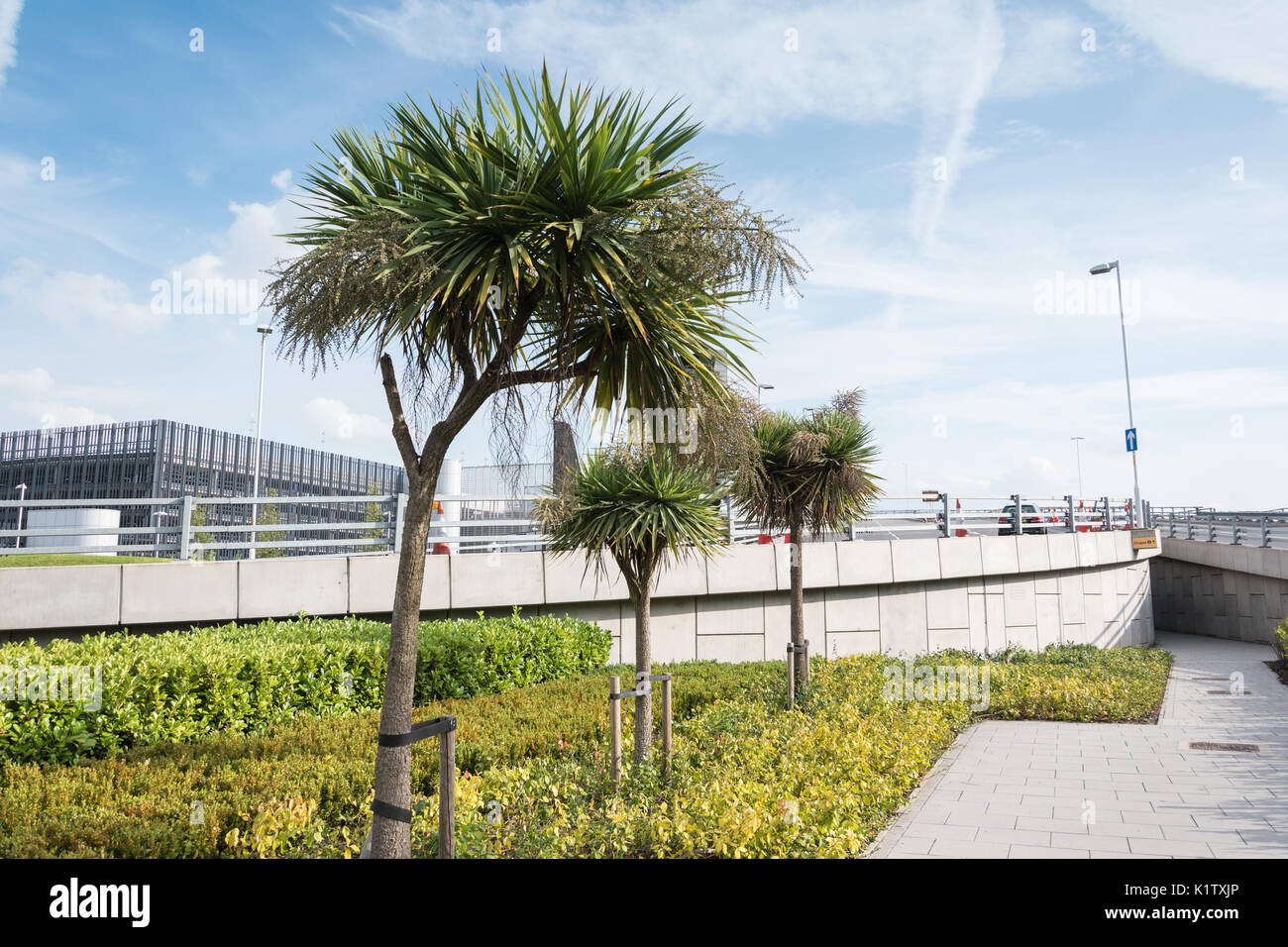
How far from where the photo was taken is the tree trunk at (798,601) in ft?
36.9

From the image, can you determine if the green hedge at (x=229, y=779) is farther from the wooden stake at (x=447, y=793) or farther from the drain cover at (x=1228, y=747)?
the drain cover at (x=1228, y=747)

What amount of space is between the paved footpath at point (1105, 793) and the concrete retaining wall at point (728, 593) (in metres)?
4.67

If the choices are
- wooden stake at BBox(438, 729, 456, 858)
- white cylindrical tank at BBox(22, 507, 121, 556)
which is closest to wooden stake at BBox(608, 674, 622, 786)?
wooden stake at BBox(438, 729, 456, 858)

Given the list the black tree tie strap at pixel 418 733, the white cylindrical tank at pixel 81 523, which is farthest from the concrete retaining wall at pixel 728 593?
the black tree tie strap at pixel 418 733

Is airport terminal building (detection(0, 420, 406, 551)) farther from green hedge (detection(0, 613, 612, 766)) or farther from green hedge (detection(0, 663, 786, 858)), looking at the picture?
green hedge (detection(0, 663, 786, 858))

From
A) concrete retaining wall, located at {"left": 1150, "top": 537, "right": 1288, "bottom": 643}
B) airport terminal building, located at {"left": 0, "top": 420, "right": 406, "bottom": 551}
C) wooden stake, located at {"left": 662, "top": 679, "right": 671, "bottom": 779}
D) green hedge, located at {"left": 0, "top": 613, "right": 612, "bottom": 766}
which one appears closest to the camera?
green hedge, located at {"left": 0, "top": 613, "right": 612, "bottom": 766}

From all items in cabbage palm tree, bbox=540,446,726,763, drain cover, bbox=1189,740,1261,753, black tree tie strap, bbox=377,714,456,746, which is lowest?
drain cover, bbox=1189,740,1261,753

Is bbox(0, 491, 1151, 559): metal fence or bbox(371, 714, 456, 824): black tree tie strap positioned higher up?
bbox(0, 491, 1151, 559): metal fence

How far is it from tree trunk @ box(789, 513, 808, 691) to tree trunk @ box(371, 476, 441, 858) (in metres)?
7.24

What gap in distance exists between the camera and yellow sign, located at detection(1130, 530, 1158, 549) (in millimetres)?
25141
